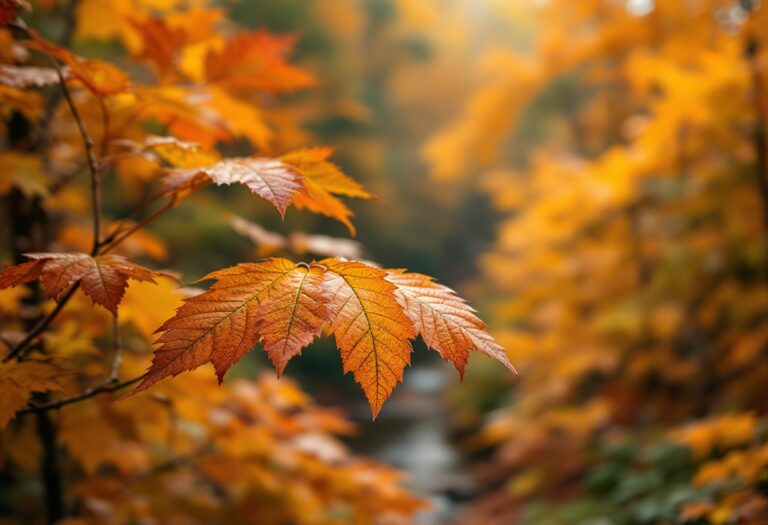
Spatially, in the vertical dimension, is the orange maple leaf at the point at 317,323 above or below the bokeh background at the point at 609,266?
below

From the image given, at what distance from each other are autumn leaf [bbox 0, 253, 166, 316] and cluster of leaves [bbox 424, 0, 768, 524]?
57.3 inches

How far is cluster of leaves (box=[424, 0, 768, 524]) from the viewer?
83.4 inches

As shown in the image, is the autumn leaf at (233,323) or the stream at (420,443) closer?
the autumn leaf at (233,323)

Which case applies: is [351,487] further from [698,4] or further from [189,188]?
[698,4]

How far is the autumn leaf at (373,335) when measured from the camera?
638 mm

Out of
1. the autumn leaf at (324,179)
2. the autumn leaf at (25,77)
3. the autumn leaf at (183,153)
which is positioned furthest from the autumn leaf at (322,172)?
the autumn leaf at (25,77)

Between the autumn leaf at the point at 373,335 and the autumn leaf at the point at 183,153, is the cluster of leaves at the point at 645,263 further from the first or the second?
the autumn leaf at the point at 183,153

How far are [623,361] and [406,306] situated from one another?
12.7 ft

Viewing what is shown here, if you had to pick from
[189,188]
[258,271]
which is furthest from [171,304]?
[258,271]

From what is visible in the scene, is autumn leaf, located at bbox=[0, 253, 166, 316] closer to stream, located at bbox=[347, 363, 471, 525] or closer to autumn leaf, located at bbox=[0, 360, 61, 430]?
autumn leaf, located at bbox=[0, 360, 61, 430]

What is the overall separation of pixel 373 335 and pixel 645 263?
3.78 m

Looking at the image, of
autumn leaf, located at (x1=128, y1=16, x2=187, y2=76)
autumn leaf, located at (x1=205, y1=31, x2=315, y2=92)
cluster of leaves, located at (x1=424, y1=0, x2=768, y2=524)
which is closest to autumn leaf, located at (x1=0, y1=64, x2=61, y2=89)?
autumn leaf, located at (x1=128, y1=16, x2=187, y2=76)

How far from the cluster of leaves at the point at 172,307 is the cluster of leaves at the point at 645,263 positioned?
1.15 meters

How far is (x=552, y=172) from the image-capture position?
378 cm
